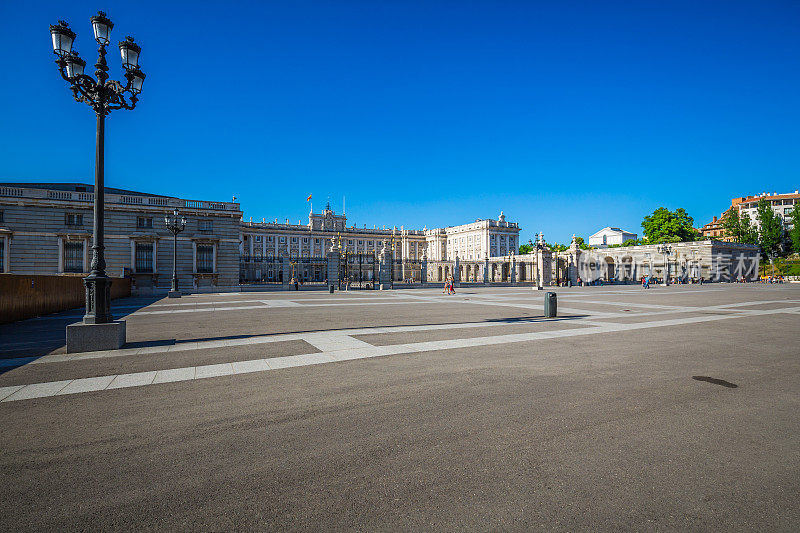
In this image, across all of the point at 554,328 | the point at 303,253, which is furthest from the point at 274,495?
the point at 303,253

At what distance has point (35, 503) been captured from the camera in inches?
A: 112

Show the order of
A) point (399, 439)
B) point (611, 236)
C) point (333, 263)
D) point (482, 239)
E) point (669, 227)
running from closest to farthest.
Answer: point (399, 439) < point (333, 263) < point (669, 227) < point (482, 239) < point (611, 236)

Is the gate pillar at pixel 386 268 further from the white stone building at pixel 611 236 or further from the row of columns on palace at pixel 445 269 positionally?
the white stone building at pixel 611 236

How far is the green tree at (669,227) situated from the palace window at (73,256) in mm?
94234

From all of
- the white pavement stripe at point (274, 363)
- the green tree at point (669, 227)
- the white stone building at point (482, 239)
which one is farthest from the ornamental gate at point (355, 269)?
the green tree at point (669, 227)

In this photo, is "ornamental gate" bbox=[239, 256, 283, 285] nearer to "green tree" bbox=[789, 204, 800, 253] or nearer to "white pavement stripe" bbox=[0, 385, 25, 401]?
"white pavement stripe" bbox=[0, 385, 25, 401]

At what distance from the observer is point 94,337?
826 centimetres

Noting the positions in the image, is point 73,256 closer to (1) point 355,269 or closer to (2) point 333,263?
(2) point 333,263

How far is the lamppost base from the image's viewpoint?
26.5 ft

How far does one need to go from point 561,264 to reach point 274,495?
2607 inches

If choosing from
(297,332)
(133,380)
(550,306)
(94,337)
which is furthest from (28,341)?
(550,306)

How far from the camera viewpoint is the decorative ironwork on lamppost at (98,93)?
8477 mm

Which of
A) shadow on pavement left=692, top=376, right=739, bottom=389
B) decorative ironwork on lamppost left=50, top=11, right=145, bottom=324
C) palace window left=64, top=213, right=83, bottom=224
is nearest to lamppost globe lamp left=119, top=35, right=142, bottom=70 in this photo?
decorative ironwork on lamppost left=50, top=11, right=145, bottom=324

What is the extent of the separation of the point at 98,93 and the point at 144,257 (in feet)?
108
